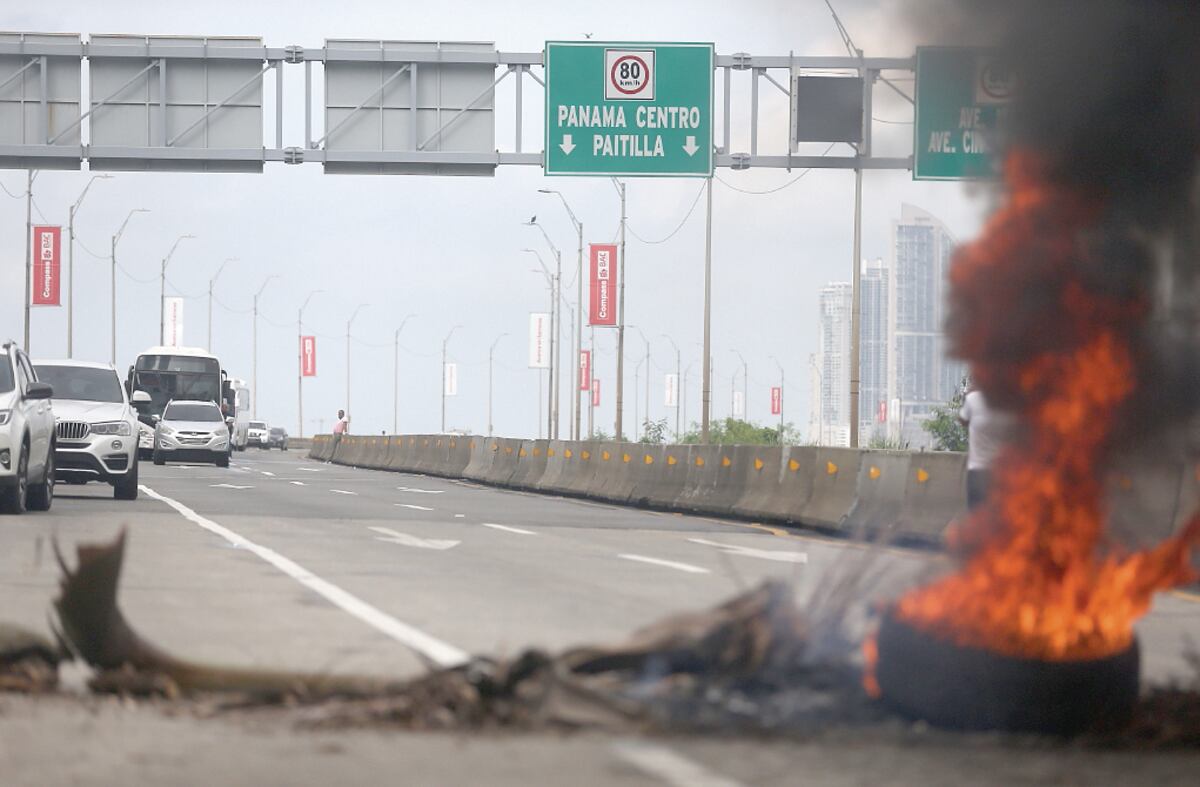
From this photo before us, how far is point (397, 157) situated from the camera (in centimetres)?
2983

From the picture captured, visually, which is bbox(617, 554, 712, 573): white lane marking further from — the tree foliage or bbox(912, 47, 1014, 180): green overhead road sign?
the tree foliage

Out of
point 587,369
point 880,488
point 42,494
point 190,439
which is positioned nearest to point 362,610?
point 880,488

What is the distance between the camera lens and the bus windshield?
5809 cm

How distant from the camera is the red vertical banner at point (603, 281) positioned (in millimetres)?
53812

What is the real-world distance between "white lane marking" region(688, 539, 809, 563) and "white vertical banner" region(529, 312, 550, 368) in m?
56.9

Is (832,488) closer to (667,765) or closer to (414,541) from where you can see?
(414,541)

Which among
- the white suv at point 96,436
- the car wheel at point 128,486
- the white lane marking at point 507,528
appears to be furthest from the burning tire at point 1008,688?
the car wheel at point 128,486

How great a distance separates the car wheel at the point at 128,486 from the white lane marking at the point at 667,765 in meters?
18.3

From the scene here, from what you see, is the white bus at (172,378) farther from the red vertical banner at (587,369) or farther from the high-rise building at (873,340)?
the high-rise building at (873,340)

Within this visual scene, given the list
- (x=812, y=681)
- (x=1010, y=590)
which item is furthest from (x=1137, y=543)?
(x=812, y=681)

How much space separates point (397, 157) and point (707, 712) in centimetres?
2385

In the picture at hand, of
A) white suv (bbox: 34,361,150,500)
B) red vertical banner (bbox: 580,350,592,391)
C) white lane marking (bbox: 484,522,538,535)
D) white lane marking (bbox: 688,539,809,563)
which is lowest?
white lane marking (bbox: 484,522,538,535)

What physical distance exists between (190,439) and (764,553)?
33780 millimetres

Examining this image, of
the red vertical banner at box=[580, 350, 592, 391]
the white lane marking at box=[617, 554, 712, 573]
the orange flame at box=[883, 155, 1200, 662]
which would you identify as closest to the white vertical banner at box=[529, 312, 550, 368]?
the red vertical banner at box=[580, 350, 592, 391]
